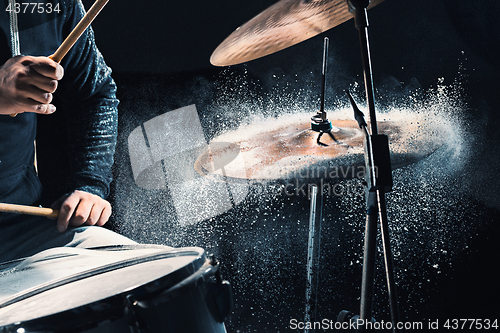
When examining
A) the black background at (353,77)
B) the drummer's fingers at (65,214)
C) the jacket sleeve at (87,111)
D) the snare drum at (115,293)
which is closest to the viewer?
the snare drum at (115,293)

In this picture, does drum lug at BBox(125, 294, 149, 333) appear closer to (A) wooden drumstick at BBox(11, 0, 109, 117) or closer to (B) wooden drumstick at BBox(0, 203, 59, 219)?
(B) wooden drumstick at BBox(0, 203, 59, 219)

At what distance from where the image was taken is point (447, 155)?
1.23 m

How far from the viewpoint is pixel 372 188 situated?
57 cm

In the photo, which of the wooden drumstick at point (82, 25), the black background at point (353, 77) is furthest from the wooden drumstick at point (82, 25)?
the black background at point (353, 77)

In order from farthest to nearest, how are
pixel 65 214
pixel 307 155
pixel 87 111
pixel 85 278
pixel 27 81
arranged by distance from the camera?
pixel 87 111 → pixel 307 155 → pixel 65 214 → pixel 27 81 → pixel 85 278

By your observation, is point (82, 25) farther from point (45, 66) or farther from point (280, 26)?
point (280, 26)

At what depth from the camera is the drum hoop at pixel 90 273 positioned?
491 millimetres

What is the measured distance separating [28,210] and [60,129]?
577 millimetres

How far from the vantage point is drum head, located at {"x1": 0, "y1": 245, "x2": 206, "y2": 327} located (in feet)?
1.41

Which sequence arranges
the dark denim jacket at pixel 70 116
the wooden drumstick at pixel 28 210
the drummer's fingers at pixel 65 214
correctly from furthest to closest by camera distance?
1. the dark denim jacket at pixel 70 116
2. the drummer's fingers at pixel 65 214
3. the wooden drumstick at pixel 28 210

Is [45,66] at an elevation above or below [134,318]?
above

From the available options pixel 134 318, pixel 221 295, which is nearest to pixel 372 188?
pixel 221 295

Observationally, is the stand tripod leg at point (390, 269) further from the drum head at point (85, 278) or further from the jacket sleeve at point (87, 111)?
the jacket sleeve at point (87, 111)

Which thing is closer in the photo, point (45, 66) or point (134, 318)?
point (134, 318)
